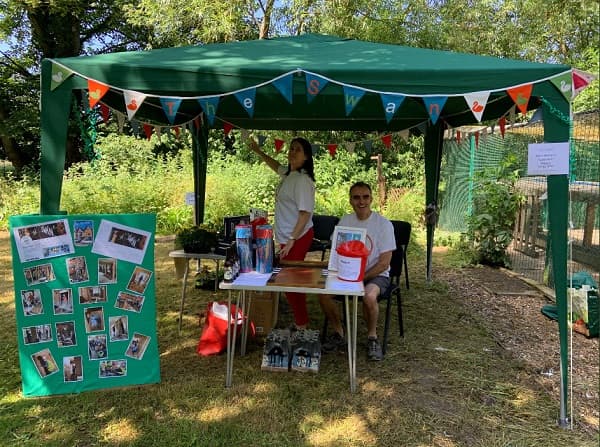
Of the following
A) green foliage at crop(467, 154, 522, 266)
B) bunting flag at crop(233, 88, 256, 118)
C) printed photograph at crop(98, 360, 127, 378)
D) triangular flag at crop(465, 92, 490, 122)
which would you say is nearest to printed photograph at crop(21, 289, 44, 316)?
printed photograph at crop(98, 360, 127, 378)

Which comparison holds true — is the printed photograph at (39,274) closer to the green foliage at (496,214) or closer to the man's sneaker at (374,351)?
the man's sneaker at (374,351)

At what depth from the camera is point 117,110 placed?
3.99 metres

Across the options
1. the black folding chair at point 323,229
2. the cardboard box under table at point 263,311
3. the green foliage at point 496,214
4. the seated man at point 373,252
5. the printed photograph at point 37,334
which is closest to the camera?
the printed photograph at point 37,334

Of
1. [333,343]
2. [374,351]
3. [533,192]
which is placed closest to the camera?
[374,351]

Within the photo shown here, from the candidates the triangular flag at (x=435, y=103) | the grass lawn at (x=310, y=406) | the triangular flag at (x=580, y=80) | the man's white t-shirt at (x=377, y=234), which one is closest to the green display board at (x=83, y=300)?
the grass lawn at (x=310, y=406)

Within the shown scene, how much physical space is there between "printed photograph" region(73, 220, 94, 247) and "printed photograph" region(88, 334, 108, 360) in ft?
1.82

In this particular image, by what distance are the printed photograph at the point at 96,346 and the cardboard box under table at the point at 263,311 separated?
114cm

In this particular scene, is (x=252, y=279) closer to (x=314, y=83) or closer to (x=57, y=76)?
(x=314, y=83)

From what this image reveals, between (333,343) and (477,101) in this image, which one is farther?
(333,343)

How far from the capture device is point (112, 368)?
2758mm

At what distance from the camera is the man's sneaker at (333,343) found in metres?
3.47

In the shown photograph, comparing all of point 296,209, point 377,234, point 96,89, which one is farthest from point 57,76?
point 377,234

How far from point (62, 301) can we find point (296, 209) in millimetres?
1619

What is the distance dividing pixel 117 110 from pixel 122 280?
190 cm
